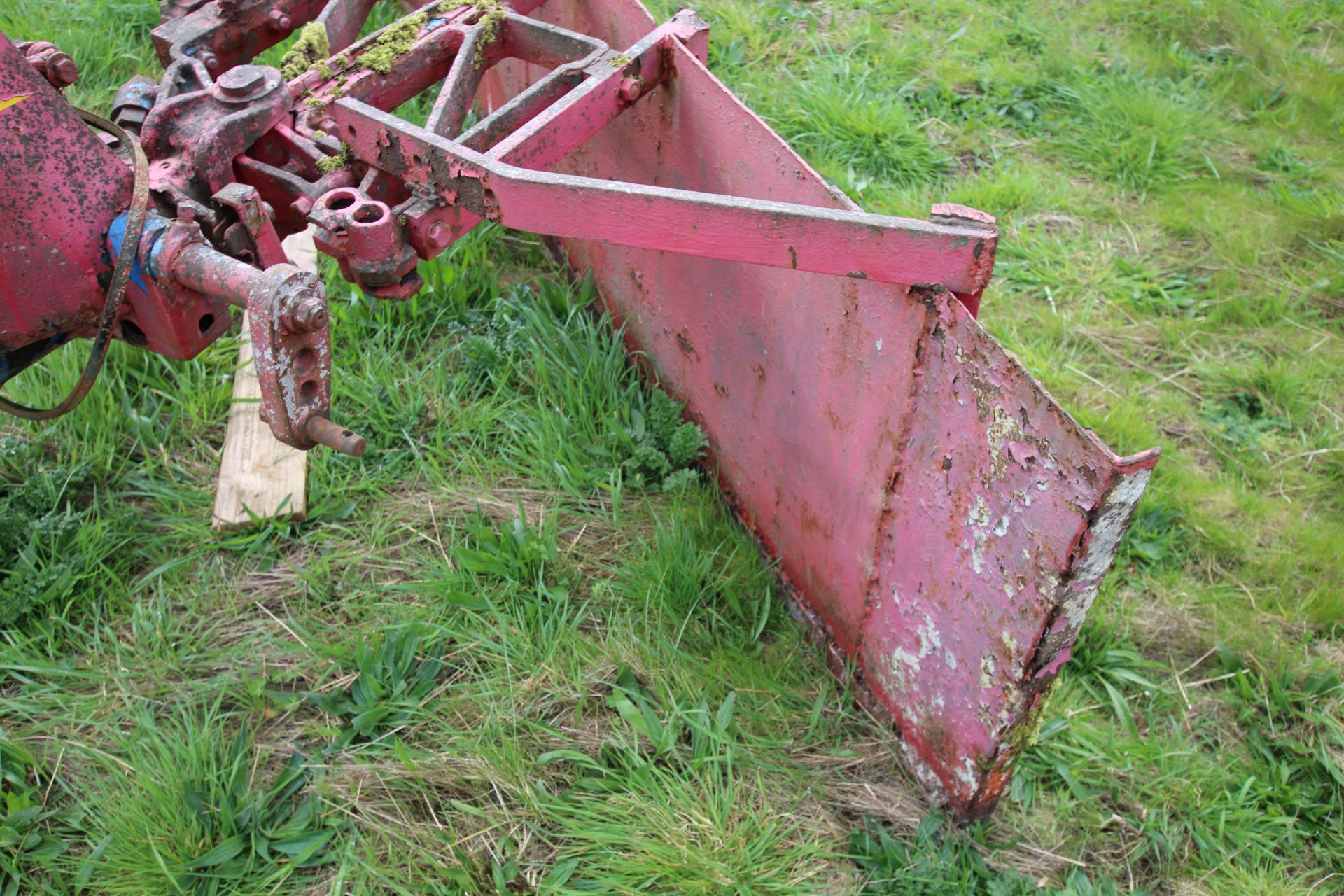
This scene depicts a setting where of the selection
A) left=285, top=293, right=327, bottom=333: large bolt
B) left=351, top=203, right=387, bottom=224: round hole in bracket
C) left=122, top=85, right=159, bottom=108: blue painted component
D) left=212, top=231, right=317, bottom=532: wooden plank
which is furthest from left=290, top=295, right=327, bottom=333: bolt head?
left=212, top=231, right=317, bottom=532: wooden plank

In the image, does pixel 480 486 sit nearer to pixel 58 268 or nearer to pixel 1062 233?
pixel 58 268

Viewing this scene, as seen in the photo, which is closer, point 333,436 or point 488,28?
point 333,436

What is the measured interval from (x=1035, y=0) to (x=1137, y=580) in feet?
10.1

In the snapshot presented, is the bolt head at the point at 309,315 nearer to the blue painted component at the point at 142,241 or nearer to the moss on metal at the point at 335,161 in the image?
the blue painted component at the point at 142,241

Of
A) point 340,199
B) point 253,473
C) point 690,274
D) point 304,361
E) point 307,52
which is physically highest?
point 307,52

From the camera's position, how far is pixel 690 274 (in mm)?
2617

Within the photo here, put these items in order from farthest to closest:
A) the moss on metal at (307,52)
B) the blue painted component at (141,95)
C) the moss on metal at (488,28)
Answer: the moss on metal at (488,28) → the moss on metal at (307,52) → the blue painted component at (141,95)

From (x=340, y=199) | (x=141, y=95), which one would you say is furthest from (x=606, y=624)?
(x=141, y=95)

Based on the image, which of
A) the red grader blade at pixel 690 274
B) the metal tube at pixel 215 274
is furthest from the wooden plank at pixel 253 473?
the metal tube at pixel 215 274

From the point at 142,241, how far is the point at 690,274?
1278mm

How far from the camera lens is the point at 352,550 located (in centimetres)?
272

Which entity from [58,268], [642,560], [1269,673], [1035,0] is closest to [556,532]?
[642,560]

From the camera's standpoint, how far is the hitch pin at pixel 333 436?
1.62 m

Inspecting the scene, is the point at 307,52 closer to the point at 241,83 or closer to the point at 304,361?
the point at 241,83
